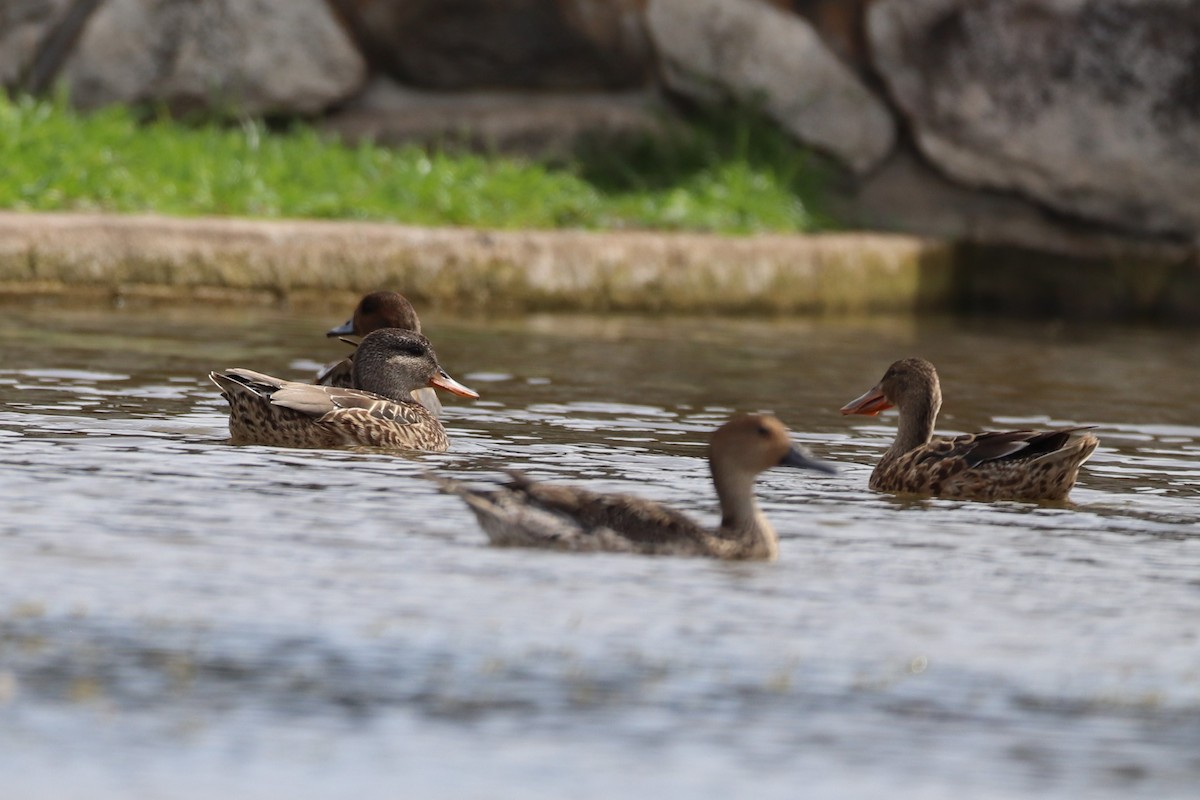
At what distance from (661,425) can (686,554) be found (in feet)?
9.15

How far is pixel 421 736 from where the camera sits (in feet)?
13.4

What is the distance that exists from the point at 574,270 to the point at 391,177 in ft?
4.26

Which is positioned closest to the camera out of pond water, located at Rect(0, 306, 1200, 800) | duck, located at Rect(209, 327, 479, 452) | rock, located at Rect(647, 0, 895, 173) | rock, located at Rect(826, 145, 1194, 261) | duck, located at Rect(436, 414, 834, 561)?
pond water, located at Rect(0, 306, 1200, 800)

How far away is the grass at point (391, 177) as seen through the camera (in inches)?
478

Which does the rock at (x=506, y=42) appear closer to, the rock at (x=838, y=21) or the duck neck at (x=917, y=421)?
the rock at (x=838, y=21)

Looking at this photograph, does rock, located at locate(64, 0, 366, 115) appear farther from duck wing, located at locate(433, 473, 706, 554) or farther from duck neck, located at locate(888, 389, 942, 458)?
duck wing, located at locate(433, 473, 706, 554)

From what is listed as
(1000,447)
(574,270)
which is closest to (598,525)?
(1000,447)

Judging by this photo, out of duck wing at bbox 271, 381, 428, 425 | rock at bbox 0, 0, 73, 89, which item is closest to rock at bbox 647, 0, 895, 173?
rock at bbox 0, 0, 73, 89

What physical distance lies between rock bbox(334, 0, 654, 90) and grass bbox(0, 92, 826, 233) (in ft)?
1.73

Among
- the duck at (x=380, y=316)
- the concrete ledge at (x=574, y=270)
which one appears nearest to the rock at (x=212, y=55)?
the concrete ledge at (x=574, y=270)

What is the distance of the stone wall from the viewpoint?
45.8 feet

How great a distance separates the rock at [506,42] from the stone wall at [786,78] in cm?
1

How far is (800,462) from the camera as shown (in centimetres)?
636

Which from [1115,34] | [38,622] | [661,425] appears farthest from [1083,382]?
[38,622]
